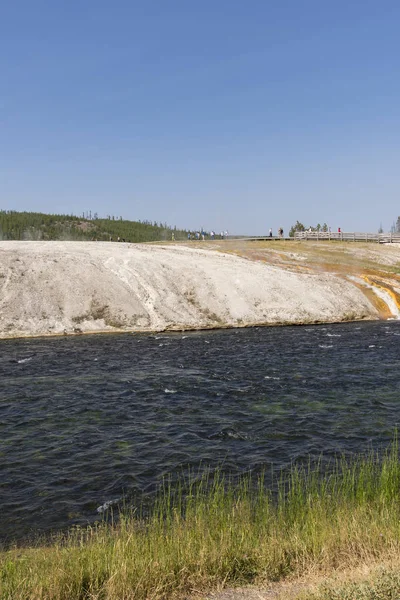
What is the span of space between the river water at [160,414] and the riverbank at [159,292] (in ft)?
22.6

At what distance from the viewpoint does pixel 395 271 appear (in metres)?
66.7

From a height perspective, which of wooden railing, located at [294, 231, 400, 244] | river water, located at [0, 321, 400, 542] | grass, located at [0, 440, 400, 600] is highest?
wooden railing, located at [294, 231, 400, 244]

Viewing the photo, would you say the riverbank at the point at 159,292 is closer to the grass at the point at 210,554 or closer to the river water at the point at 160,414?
the river water at the point at 160,414

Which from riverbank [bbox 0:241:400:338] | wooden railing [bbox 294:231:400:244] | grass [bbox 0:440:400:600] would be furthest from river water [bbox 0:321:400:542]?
wooden railing [bbox 294:231:400:244]

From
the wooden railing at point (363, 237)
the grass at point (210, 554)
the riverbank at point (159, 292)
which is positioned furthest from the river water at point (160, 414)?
the wooden railing at point (363, 237)

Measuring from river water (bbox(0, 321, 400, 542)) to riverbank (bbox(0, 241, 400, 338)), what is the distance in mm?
6885

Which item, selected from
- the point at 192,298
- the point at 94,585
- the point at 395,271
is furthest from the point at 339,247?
the point at 94,585

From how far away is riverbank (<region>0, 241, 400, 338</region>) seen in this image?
43.9m

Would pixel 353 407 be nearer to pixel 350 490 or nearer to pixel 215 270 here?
pixel 350 490

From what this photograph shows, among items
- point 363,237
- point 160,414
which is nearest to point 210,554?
point 160,414

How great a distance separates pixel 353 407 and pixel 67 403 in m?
12.9

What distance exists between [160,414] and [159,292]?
27132mm

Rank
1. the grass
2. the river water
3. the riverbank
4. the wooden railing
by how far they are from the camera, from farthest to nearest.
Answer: the wooden railing < the riverbank < the river water < the grass

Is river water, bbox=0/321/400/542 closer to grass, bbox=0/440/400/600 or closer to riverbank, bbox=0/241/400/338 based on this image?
grass, bbox=0/440/400/600
